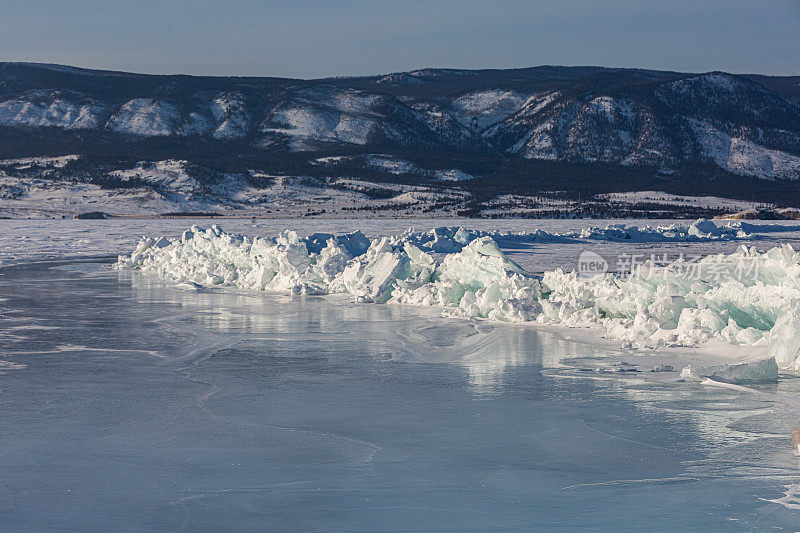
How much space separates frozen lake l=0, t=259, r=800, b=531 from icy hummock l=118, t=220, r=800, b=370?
903 mm

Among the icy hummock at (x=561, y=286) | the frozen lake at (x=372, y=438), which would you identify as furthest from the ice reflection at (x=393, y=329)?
the icy hummock at (x=561, y=286)

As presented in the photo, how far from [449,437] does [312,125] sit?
194 m

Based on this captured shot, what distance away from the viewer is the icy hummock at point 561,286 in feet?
32.9

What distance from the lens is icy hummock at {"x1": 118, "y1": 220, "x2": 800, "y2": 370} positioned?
10.0 m

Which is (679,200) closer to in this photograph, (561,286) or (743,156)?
(743,156)

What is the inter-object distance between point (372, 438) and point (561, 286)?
6586 mm

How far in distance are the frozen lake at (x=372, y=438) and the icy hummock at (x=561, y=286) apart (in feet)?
2.96

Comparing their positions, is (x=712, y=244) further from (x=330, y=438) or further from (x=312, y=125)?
(x=312, y=125)

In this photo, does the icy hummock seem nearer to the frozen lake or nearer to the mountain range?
the frozen lake

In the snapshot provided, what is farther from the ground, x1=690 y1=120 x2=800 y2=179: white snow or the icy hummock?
x1=690 y1=120 x2=800 y2=179: white snow

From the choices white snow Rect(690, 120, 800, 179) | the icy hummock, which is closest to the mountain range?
white snow Rect(690, 120, 800, 179)

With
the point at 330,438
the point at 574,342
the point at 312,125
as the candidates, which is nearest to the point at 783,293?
the point at 574,342

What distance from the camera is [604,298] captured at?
11.7 metres

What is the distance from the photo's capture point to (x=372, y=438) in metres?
6.51
